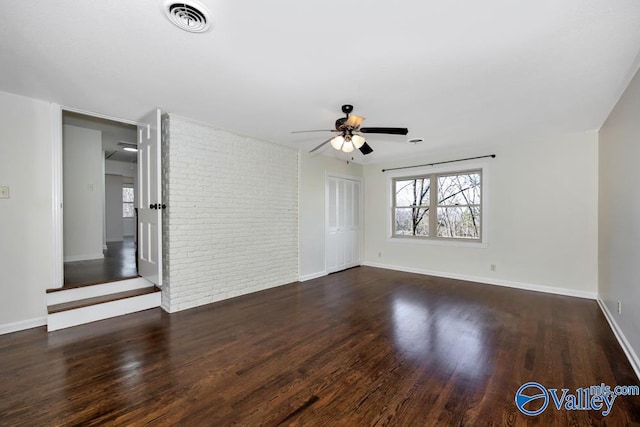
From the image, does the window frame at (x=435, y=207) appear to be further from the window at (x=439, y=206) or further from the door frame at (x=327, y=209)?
the door frame at (x=327, y=209)

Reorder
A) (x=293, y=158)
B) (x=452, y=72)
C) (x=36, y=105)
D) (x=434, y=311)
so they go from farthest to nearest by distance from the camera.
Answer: (x=293, y=158) → (x=434, y=311) → (x=36, y=105) → (x=452, y=72)

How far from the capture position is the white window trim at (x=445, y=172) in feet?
16.4

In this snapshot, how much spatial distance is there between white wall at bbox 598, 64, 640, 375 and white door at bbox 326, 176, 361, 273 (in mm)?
4127

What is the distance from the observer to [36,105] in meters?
3.02

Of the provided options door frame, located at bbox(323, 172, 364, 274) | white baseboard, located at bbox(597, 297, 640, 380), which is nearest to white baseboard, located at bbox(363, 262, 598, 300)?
white baseboard, located at bbox(597, 297, 640, 380)

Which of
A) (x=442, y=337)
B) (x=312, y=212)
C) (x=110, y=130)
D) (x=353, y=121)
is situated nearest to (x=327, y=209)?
(x=312, y=212)

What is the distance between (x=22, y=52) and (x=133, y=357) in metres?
2.64

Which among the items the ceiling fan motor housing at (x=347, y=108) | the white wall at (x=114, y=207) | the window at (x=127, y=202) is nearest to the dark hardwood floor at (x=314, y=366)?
the ceiling fan motor housing at (x=347, y=108)

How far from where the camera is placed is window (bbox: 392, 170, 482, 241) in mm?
5258

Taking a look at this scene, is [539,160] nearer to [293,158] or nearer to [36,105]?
[293,158]

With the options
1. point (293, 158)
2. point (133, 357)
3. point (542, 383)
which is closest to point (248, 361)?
point (133, 357)

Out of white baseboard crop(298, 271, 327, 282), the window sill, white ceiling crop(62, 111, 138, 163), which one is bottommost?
white baseboard crop(298, 271, 327, 282)

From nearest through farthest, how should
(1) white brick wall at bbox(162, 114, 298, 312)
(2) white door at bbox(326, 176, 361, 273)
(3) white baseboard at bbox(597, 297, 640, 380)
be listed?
(3) white baseboard at bbox(597, 297, 640, 380) → (1) white brick wall at bbox(162, 114, 298, 312) → (2) white door at bbox(326, 176, 361, 273)

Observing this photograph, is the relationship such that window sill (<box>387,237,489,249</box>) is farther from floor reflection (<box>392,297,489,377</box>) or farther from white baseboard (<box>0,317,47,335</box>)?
white baseboard (<box>0,317,47,335</box>)
